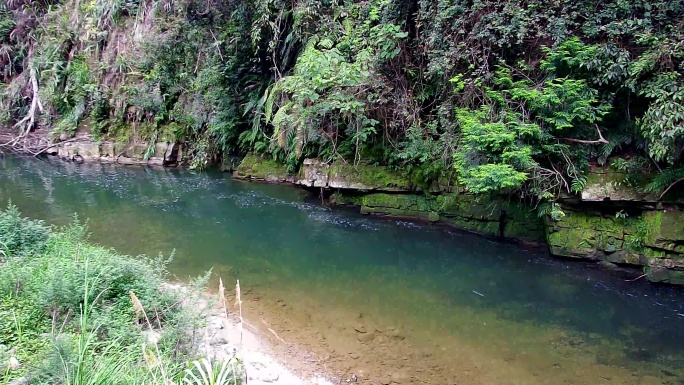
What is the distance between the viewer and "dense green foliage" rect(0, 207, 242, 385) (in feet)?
8.77

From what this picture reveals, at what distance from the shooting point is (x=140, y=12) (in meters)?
15.1

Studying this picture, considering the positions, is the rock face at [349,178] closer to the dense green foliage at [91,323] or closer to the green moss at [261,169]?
the green moss at [261,169]

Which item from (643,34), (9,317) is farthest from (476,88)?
(9,317)

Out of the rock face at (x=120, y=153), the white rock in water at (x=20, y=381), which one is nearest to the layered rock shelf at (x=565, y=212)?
the rock face at (x=120, y=153)

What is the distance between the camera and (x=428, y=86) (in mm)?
7961

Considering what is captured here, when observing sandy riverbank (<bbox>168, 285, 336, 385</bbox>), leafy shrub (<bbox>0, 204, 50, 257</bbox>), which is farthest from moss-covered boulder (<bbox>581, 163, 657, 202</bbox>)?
leafy shrub (<bbox>0, 204, 50, 257</bbox>)

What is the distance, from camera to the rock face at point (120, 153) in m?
13.6

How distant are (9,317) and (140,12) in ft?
46.9

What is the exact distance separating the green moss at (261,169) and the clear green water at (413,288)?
1.34m

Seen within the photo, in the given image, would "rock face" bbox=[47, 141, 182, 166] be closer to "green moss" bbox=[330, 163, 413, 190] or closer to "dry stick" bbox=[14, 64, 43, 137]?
"dry stick" bbox=[14, 64, 43, 137]

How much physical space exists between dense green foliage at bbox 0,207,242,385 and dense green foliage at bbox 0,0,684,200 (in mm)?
4221

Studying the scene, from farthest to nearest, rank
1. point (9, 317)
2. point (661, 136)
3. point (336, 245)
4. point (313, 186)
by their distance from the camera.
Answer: point (313, 186), point (336, 245), point (661, 136), point (9, 317)

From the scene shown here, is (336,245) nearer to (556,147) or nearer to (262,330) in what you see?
(262,330)

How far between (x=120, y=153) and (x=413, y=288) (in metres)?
11.6
